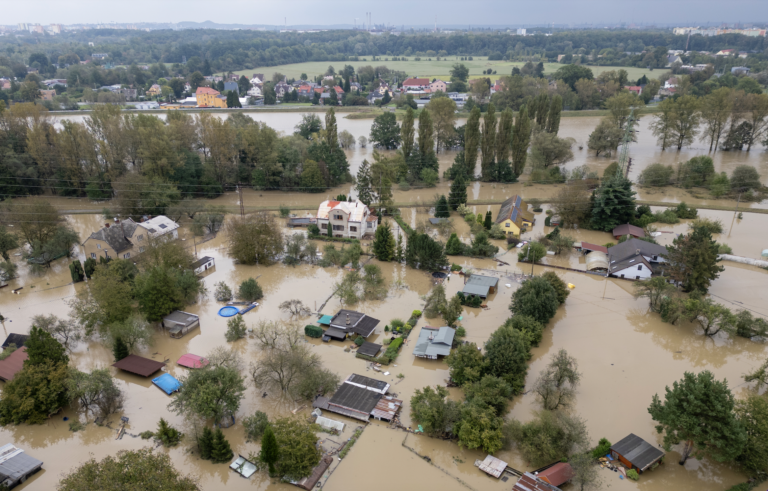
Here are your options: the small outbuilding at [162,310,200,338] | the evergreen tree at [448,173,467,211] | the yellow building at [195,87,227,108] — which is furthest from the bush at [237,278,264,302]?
the yellow building at [195,87,227,108]

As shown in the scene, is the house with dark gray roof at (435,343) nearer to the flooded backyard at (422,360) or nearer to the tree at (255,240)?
the flooded backyard at (422,360)

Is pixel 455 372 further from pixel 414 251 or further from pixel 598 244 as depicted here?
pixel 598 244

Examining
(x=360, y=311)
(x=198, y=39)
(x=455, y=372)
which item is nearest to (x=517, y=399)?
(x=455, y=372)

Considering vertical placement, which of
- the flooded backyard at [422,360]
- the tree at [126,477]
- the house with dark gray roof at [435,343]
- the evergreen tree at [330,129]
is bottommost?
the flooded backyard at [422,360]

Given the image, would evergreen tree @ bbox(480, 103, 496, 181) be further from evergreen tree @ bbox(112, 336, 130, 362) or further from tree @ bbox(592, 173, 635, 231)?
evergreen tree @ bbox(112, 336, 130, 362)

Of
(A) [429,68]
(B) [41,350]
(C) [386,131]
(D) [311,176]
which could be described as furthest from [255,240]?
(A) [429,68]

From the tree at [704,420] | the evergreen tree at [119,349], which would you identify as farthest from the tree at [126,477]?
the tree at [704,420]

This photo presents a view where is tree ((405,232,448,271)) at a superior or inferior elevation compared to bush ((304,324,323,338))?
superior
